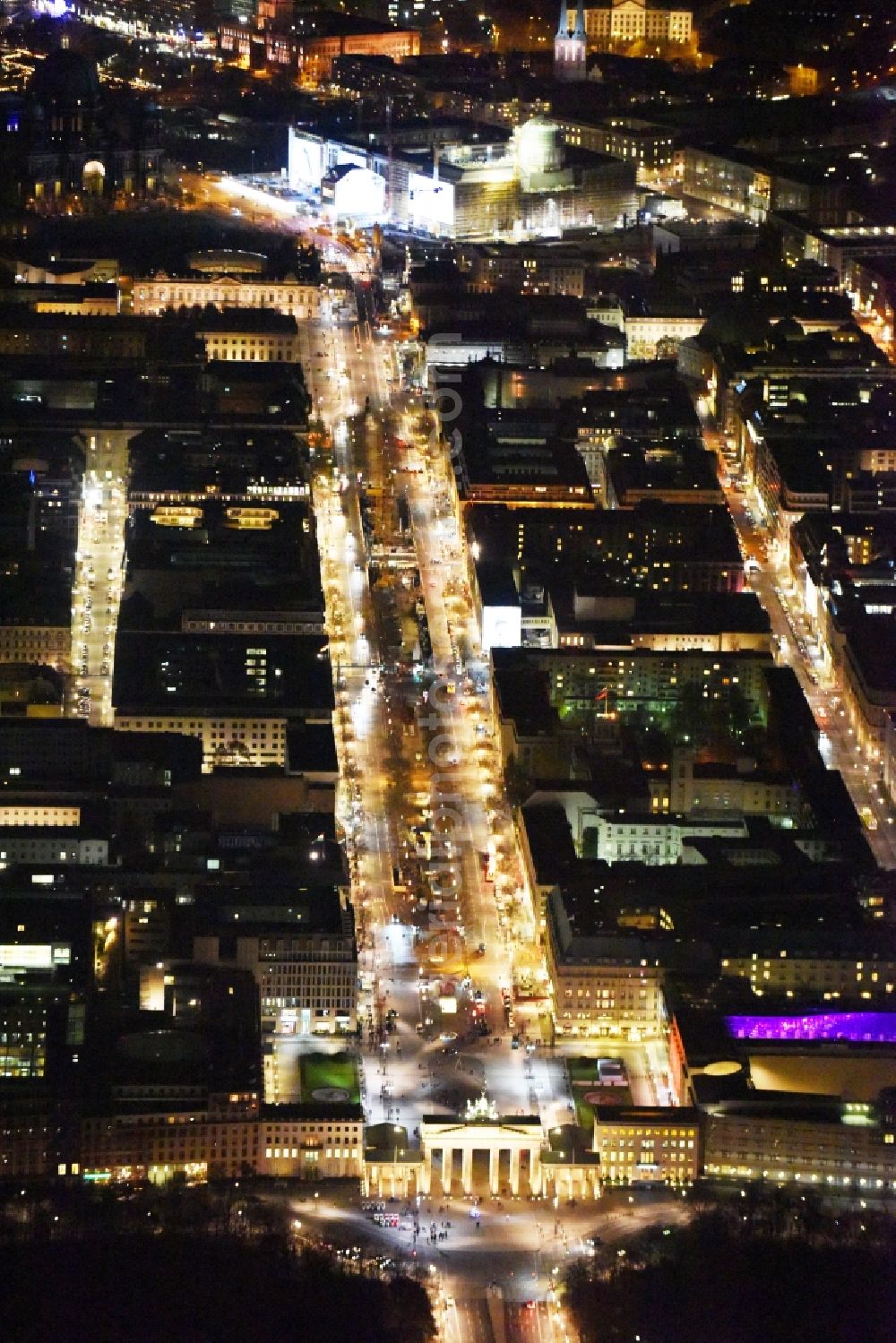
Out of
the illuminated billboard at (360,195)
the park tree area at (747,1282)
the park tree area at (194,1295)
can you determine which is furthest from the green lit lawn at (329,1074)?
the illuminated billboard at (360,195)

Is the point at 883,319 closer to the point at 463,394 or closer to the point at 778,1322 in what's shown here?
the point at 463,394

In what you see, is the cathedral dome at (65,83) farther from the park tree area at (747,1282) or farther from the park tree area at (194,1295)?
the park tree area at (194,1295)

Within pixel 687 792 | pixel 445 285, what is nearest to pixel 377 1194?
pixel 687 792

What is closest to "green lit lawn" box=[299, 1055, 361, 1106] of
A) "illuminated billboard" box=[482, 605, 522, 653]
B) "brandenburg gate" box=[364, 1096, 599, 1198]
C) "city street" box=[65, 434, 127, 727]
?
"brandenburg gate" box=[364, 1096, 599, 1198]

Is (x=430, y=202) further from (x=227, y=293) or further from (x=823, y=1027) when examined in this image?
(x=823, y=1027)

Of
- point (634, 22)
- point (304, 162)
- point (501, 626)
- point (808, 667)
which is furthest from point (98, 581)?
point (634, 22)

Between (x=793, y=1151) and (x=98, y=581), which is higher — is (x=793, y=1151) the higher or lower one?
the lower one

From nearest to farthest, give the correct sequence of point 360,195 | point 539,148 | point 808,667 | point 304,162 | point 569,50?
point 808,667, point 360,195, point 539,148, point 304,162, point 569,50
